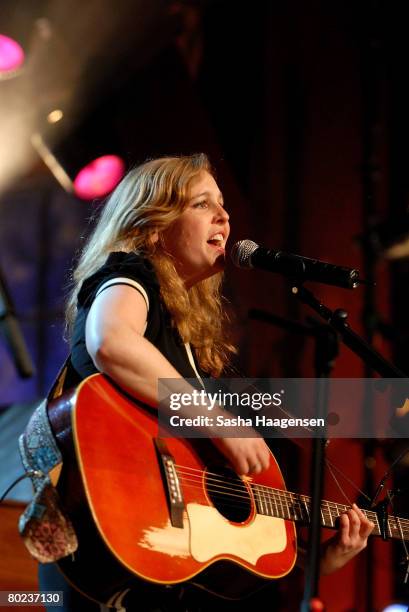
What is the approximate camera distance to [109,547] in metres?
1.49

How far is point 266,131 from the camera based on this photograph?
14.9 feet

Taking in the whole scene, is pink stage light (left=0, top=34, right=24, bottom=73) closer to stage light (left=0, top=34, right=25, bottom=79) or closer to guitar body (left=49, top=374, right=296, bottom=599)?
stage light (left=0, top=34, right=25, bottom=79)

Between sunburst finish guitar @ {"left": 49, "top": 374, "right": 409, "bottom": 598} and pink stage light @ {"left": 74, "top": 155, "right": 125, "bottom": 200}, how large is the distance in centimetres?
261

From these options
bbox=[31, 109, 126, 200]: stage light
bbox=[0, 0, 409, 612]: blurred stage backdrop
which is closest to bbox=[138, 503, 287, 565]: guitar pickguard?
bbox=[0, 0, 409, 612]: blurred stage backdrop

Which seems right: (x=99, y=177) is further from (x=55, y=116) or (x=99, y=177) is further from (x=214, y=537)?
(x=214, y=537)

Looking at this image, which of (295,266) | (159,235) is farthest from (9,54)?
(295,266)

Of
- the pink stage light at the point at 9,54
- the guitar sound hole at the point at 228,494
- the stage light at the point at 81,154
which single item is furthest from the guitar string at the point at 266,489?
the pink stage light at the point at 9,54

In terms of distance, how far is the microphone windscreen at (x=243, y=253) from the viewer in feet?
6.74

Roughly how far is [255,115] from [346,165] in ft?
2.33

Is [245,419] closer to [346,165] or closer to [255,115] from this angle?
[346,165]

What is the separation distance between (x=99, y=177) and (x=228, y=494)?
279 cm

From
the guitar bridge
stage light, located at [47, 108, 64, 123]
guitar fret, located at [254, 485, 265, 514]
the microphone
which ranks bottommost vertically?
guitar fret, located at [254, 485, 265, 514]

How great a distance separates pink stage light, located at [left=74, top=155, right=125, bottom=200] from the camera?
4.12m

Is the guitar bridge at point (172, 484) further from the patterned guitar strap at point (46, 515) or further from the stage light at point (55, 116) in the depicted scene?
the stage light at point (55, 116)
